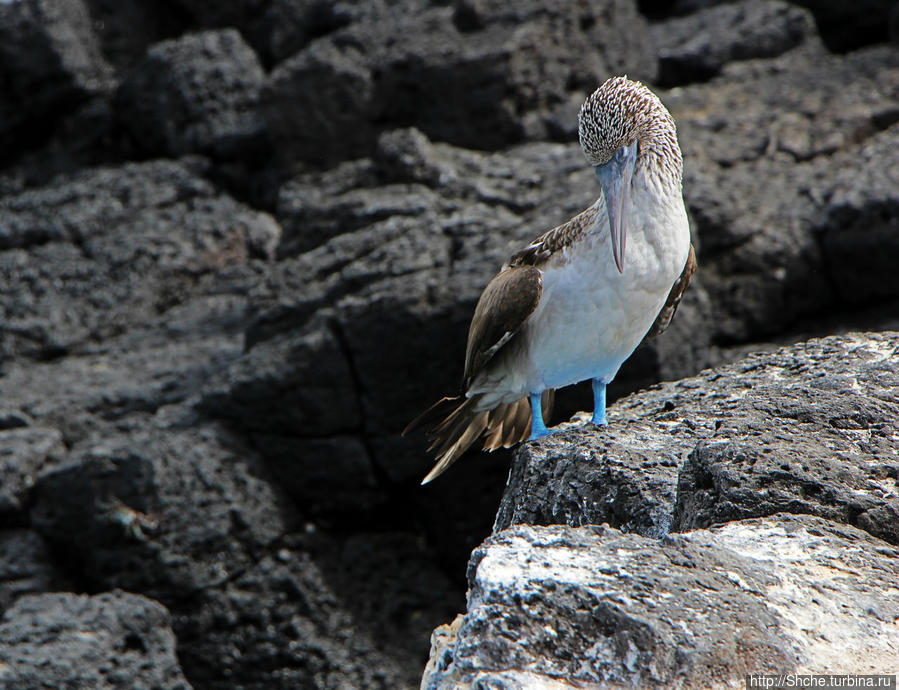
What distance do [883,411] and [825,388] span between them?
0.85 ft

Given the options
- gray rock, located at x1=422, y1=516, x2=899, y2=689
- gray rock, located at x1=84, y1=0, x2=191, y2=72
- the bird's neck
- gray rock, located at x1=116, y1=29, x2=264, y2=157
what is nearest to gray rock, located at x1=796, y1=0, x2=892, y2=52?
gray rock, located at x1=116, y1=29, x2=264, y2=157

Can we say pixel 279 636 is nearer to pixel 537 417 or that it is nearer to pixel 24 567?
pixel 24 567

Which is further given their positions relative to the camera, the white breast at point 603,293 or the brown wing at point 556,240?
the brown wing at point 556,240

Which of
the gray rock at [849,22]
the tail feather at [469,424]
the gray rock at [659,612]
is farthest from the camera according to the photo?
the gray rock at [849,22]

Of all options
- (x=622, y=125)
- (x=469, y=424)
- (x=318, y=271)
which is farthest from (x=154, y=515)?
(x=622, y=125)

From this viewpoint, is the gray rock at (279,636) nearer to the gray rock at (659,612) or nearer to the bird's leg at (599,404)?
the bird's leg at (599,404)

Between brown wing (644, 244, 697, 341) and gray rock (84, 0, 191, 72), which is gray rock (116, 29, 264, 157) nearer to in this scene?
gray rock (84, 0, 191, 72)

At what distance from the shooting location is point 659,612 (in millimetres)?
2174

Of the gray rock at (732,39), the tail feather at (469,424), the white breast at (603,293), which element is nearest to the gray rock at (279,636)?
the tail feather at (469,424)

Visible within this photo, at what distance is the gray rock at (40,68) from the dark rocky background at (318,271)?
0.09 feet

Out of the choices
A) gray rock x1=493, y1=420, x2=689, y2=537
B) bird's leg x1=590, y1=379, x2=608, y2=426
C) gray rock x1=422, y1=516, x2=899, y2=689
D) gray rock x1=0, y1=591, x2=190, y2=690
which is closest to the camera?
gray rock x1=422, y1=516, x2=899, y2=689

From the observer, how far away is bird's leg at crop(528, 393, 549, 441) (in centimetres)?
431

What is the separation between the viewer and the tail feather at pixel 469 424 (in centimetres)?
468

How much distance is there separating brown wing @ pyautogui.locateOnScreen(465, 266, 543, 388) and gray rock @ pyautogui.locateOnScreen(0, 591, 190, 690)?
7.62 feet
